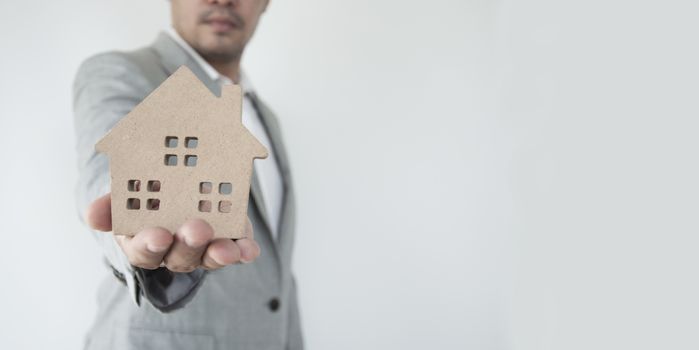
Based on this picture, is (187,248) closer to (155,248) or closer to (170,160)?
(155,248)

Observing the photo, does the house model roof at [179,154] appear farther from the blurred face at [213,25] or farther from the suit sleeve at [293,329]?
the suit sleeve at [293,329]

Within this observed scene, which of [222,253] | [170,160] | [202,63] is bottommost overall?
[222,253]

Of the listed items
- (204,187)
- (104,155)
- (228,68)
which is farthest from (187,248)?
(228,68)

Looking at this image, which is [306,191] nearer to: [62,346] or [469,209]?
[469,209]

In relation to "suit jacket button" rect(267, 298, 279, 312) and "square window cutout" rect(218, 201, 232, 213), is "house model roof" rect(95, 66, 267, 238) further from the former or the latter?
"suit jacket button" rect(267, 298, 279, 312)

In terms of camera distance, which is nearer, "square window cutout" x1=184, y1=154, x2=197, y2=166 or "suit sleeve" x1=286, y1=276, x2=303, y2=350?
"square window cutout" x1=184, y1=154, x2=197, y2=166

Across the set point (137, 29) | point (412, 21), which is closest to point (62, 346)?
point (137, 29)

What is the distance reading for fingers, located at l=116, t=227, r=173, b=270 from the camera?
0.69 metres

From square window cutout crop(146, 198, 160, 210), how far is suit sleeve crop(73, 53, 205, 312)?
0.29ft

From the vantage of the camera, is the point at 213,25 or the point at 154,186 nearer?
the point at 154,186

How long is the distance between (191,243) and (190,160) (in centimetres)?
16

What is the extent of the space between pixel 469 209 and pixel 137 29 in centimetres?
126

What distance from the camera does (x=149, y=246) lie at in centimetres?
69

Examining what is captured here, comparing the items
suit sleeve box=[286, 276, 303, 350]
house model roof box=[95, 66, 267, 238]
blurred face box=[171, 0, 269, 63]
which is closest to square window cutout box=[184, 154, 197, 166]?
house model roof box=[95, 66, 267, 238]
